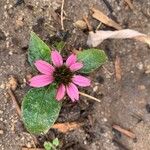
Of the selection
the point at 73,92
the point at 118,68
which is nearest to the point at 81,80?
the point at 73,92

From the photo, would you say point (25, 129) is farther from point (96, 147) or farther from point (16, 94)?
point (96, 147)

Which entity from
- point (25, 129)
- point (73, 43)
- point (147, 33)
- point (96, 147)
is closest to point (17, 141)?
Result: point (25, 129)

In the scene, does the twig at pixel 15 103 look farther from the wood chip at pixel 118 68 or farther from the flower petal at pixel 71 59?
the wood chip at pixel 118 68

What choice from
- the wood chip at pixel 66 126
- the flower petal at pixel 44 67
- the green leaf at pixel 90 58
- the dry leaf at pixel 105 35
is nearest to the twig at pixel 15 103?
the wood chip at pixel 66 126

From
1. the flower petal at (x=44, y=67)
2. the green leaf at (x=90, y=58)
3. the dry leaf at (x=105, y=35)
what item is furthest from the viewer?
the dry leaf at (x=105, y=35)

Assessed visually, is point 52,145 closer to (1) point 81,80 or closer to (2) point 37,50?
(1) point 81,80

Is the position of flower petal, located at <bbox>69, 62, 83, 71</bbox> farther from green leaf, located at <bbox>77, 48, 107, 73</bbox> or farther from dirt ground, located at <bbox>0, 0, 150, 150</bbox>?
dirt ground, located at <bbox>0, 0, 150, 150</bbox>

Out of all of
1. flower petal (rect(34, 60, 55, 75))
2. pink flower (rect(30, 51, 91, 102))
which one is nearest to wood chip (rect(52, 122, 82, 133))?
pink flower (rect(30, 51, 91, 102))
